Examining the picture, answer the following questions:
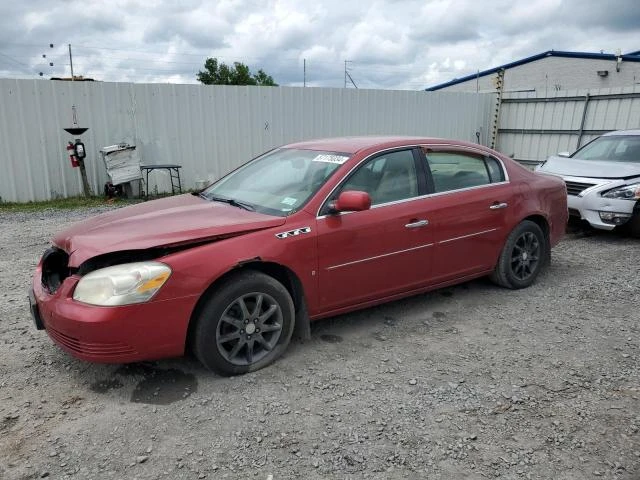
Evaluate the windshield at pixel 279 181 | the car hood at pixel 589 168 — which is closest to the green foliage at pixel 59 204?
the windshield at pixel 279 181

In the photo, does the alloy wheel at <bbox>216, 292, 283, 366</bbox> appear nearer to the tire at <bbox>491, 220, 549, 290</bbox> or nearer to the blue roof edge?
the tire at <bbox>491, 220, 549, 290</bbox>

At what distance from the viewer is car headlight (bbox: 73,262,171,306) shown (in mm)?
2924

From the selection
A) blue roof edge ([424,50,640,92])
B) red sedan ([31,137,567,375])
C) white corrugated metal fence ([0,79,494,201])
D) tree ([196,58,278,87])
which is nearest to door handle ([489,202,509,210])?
red sedan ([31,137,567,375])

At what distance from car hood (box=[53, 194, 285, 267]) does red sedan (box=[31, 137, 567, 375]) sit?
1 cm

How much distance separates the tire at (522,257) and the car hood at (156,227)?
2477 millimetres

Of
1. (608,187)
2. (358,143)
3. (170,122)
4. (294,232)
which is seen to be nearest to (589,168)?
(608,187)

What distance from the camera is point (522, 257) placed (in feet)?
16.4

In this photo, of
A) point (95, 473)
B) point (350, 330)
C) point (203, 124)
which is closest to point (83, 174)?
point (203, 124)

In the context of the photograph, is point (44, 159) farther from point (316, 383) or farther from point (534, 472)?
point (534, 472)

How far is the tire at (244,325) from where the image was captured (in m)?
3.16

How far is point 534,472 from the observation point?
247 centimetres

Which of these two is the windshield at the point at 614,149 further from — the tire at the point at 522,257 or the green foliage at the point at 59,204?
the green foliage at the point at 59,204

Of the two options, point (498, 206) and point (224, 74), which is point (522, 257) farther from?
point (224, 74)

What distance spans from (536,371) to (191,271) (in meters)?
2.41
